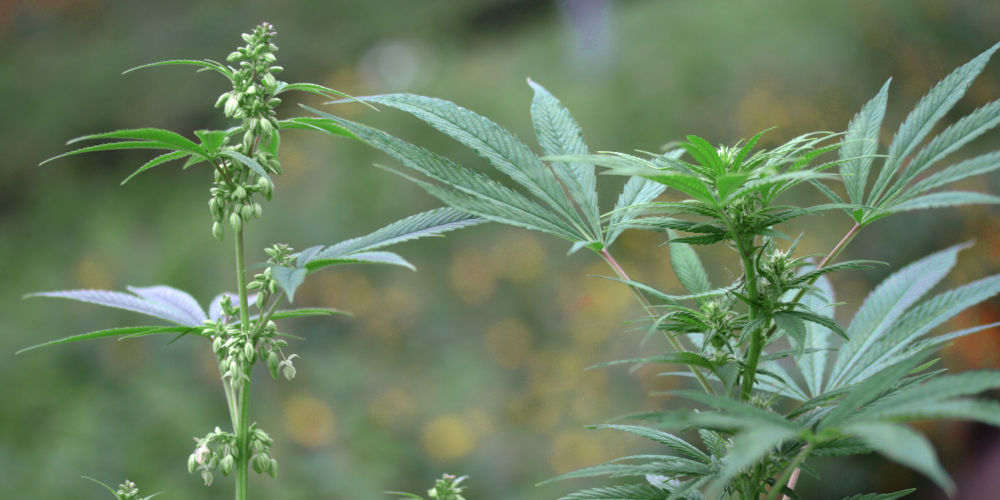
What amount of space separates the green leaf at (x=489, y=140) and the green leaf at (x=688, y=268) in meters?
0.15

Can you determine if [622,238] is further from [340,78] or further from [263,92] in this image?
[263,92]

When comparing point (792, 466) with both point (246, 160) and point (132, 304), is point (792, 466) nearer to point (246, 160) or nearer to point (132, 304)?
point (246, 160)

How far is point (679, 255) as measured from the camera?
2.48 ft

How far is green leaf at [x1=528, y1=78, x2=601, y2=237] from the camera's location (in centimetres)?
69

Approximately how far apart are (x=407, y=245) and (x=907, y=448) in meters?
2.75

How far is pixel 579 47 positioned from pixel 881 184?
331 cm

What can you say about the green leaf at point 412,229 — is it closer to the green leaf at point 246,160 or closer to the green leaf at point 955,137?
the green leaf at point 246,160

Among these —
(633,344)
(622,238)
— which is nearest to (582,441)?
(633,344)

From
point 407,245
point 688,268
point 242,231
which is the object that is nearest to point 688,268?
point 688,268

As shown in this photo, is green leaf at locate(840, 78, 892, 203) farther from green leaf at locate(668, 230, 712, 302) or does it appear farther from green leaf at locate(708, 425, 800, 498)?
green leaf at locate(708, 425, 800, 498)

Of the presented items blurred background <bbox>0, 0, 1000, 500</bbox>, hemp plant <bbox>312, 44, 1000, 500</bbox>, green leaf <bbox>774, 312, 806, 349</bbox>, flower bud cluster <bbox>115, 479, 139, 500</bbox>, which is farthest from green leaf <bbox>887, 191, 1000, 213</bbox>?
blurred background <bbox>0, 0, 1000, 500</bbox>

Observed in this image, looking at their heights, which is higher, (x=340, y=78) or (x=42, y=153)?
(x=340, y=78)

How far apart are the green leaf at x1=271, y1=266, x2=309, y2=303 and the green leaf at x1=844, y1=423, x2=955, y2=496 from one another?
1.23ft

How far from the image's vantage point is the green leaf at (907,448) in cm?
34
